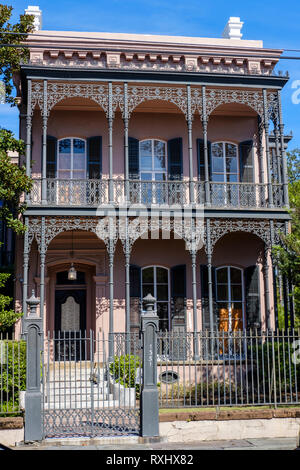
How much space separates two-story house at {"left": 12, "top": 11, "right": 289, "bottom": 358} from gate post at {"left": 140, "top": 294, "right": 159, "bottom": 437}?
5357mm

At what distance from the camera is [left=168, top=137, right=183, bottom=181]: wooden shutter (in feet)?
57.6

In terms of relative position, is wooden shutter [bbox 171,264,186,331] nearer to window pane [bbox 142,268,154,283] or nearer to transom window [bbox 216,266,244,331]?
window pane [bbox 142,268,154,283]

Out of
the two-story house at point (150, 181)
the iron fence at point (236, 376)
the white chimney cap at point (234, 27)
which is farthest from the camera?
the white chimney cap at point (234, 27)

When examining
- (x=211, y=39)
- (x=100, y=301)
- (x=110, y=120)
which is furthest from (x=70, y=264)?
(x=211, y=39)

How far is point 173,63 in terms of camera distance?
16.9m

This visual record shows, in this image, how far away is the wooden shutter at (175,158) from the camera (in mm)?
17562

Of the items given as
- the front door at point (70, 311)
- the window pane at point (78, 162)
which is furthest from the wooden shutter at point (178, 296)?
the window pane at point (78, 162)

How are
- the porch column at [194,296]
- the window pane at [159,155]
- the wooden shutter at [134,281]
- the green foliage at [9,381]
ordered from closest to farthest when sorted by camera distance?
the green foliage at [9,381] → the porch column at [194,296] → the wooden shutter at [134,281] → the window pane at [159,155]

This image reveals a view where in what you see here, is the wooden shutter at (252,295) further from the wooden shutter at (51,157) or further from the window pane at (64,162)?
the wooden shutter at (51,157)

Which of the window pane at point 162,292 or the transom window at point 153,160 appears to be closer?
the window pane at point 162,292

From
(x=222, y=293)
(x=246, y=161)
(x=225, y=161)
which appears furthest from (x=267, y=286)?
(x=225, y=161)

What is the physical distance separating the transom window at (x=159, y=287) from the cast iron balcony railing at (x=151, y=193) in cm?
215

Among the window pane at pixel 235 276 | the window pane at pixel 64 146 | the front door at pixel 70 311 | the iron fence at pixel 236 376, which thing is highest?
the window pane at pixel 64 146
